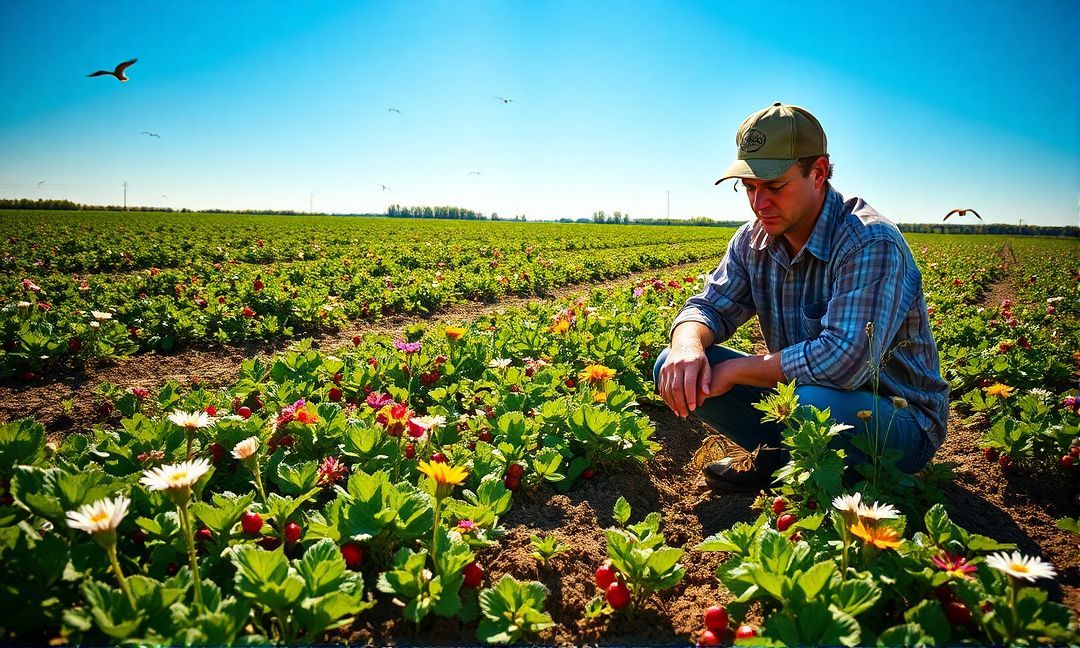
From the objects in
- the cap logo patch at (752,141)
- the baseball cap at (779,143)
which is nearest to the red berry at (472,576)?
the baseball cap at (779,143)

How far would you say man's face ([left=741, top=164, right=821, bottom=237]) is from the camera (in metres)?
2.53

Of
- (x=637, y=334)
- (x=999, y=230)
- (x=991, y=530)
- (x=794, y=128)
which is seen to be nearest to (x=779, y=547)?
(x=991, y=530)

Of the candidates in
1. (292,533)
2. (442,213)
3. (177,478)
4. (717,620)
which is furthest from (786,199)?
(442,213)

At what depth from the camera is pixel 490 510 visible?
7.18 feet

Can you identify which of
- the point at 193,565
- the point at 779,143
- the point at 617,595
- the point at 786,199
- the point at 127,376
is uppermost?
the point at 779,143

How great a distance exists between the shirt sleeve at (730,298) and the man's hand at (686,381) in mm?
508

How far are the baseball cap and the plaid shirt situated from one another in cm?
35

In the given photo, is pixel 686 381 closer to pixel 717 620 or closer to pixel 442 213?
pixel 717 620

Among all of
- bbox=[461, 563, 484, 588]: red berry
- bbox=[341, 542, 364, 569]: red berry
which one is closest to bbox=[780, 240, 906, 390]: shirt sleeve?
bbox=[461, 563, 484, 588]: red berry

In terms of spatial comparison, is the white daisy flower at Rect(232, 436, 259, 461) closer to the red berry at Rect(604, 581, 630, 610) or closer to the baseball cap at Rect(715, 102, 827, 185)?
the red berry at Rect(604, 581, 630, 610)

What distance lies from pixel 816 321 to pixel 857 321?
14.2 inches

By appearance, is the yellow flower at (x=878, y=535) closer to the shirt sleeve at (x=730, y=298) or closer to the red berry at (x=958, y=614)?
the red berry at (x=958, y=614)

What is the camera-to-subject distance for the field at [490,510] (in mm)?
1522

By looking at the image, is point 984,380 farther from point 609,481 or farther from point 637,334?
point 609,481
